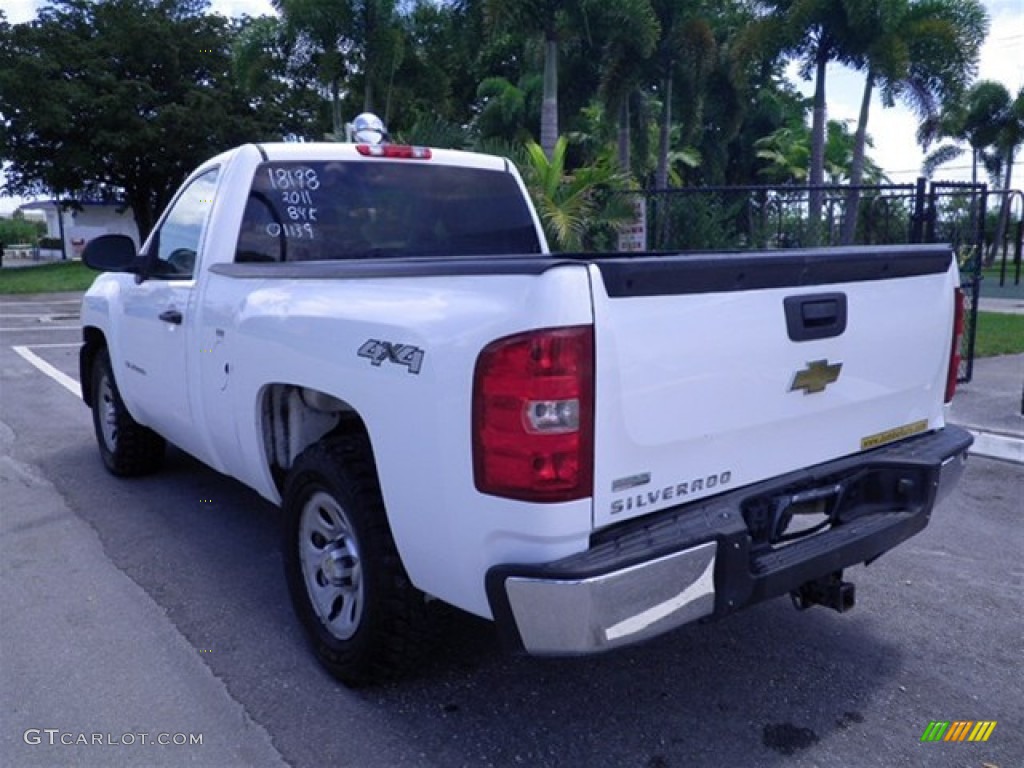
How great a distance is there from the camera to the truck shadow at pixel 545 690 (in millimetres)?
→ 2818

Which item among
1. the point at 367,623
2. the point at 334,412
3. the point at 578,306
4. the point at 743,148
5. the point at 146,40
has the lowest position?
the point at 367,623

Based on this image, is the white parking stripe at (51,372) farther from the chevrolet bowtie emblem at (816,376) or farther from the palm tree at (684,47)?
the palm tree at (684,47)

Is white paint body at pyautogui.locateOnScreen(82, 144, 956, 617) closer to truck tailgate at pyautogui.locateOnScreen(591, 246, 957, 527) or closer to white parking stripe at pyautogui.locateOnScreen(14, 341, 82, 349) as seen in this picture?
truck tailgate at pyautogui.locateOnScreen(591, 246, 957, 527)

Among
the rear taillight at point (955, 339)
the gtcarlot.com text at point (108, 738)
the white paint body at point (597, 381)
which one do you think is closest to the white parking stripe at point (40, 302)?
the white paint body at point (597, 381)

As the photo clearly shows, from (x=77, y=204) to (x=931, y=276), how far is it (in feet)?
146

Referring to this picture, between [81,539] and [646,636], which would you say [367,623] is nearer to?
[646,636]

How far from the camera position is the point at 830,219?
33.7 ft

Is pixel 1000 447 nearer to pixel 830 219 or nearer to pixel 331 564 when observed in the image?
pixel 830 219

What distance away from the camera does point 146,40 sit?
3650 cm

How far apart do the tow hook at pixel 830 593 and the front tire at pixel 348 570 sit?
1392 mm

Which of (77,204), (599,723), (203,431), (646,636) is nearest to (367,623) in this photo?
(599,723)

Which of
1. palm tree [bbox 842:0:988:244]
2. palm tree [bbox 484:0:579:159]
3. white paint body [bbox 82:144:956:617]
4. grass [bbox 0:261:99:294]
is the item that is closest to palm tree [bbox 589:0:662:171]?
palm tree [bbox 484:0:579:159]

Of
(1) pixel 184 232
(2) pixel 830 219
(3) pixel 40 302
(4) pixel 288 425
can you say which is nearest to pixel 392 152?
(1) pixel 184 232

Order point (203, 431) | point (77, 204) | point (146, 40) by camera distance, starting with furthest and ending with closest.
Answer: point (77, 204) → point (146, 40) → point (203, 431)
